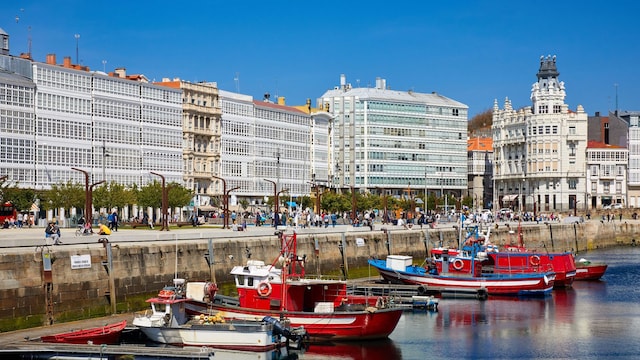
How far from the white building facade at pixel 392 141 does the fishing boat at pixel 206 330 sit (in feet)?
413

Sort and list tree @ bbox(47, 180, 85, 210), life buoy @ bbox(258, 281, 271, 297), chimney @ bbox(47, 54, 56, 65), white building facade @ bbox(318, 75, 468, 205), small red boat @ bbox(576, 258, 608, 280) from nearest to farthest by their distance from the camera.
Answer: life buoy @ bbox(258, 281, 271, 297), small red boat @ bbox(576, 258, 608, 280), tree @ bbox(47, 180, 85, 210), chimney @ bbox(47, 54, 56, 65), white building facade @ bbox(318, 75, 468, 205)

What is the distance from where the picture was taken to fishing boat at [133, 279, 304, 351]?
4372cm

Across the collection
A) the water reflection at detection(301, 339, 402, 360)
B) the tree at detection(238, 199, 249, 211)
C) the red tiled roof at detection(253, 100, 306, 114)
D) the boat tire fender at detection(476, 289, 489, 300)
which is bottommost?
the water reflection at detection(301, 339, 402, 360)

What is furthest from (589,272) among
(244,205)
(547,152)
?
(547,152)

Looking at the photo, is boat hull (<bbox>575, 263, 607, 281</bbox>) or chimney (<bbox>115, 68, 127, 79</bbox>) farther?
chimney (<bbox>115, 68, 127, 79</bbox>)

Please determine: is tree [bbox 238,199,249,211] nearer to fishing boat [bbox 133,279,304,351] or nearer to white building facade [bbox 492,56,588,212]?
white building facade [bbox 492,56,588,212]

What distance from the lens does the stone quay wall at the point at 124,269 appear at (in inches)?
1853

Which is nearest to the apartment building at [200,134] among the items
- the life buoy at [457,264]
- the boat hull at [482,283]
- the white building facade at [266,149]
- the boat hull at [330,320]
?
the white building facade at [266,149]

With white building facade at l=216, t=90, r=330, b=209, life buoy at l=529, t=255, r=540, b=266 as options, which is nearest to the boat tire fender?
life buoy at l=529, t=255, r=540, b=266

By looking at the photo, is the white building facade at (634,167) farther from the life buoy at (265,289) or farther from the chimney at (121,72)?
the life buoy at (265,289)

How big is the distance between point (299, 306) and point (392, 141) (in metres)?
125

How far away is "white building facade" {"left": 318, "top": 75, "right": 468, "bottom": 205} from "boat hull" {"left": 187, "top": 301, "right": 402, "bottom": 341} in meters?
121

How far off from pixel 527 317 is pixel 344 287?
1411 cm

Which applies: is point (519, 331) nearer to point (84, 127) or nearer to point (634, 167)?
point (84, 127)
